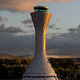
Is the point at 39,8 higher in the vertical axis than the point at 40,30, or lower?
higher

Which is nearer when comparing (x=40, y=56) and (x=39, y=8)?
(x=40, y=56)

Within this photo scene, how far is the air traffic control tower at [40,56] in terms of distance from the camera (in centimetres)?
7212

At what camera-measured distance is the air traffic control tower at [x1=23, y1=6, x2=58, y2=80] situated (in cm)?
7212

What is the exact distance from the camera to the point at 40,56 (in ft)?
241

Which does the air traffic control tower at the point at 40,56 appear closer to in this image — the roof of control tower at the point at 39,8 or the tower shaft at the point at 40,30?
the tower shaft at the point at 40,30

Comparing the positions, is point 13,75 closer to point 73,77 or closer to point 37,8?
point 73,77

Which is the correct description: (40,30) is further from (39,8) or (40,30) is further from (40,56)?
(40,56)

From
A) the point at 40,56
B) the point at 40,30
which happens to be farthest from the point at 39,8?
the point at 40,56

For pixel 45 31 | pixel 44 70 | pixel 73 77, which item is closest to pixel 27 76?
pixel 44 70

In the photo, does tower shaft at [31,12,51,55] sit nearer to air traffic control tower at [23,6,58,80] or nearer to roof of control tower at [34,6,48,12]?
air traffic control tower at [23,6,58,80]

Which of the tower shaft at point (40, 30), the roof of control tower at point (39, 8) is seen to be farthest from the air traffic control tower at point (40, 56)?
the roof of control tower at point (39, 8)

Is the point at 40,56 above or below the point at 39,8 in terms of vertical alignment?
below

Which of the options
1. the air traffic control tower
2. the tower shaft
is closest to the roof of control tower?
the air traffic control tower

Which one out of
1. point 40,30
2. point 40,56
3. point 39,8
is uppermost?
point 39,8
